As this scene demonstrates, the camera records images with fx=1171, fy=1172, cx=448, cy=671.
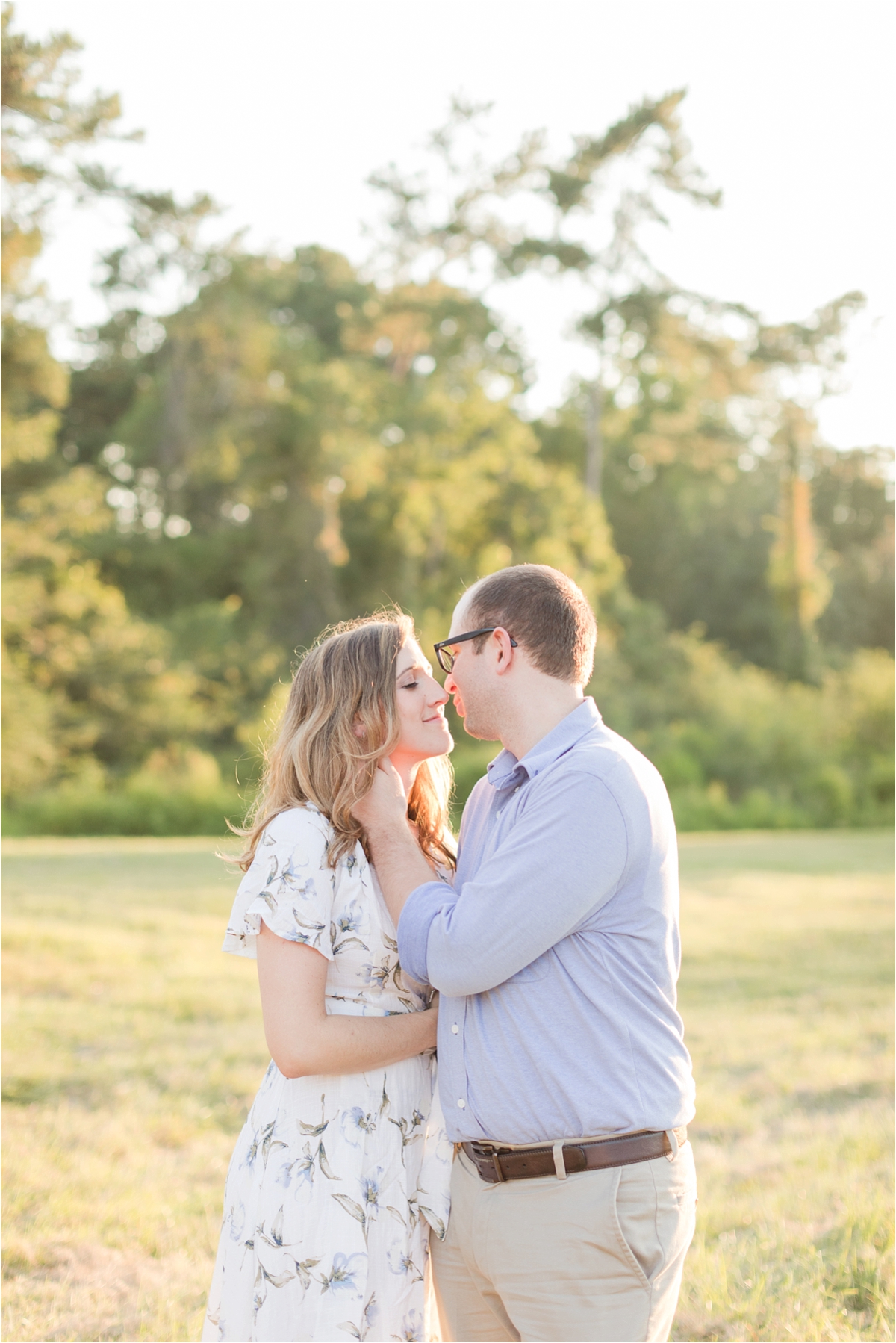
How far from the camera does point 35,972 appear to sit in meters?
9.42

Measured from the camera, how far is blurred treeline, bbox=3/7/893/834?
25672mm

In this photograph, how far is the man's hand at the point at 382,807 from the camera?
2689 millimetres

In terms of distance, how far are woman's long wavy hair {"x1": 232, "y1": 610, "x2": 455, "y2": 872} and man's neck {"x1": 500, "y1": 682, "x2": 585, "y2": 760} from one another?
1.06 feet

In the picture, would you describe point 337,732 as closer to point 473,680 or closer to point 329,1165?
point 473,680

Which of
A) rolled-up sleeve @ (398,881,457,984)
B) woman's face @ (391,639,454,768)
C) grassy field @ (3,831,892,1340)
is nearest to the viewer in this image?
rolled-up sleeve @ (398,881,457,984)

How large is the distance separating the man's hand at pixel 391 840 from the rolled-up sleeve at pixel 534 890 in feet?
0.69

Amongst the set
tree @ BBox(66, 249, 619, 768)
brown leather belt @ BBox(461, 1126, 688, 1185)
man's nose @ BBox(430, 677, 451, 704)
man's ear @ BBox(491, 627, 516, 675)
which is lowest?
brown leather belt @ BBox(461, 1126, 688, 1185)

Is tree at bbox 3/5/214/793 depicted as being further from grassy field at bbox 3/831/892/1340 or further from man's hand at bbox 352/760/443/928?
man's hand at bbox 352/760/443/928

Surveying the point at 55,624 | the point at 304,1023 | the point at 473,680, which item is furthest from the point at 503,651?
the point at 55,624

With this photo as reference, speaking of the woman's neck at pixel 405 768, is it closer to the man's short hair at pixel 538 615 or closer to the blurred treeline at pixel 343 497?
the man's short hair at pixel 538 615

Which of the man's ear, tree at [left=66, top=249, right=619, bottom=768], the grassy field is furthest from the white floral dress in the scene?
tree at [left=66, top=249, right=619, bottom=768]

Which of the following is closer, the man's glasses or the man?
the man

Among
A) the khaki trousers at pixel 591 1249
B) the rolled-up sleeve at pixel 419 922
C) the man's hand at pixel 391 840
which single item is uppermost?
the man's hand at pixel 391 840

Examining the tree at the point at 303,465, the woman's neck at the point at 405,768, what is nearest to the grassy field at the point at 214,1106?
the woman's neck at the point at 405,768
